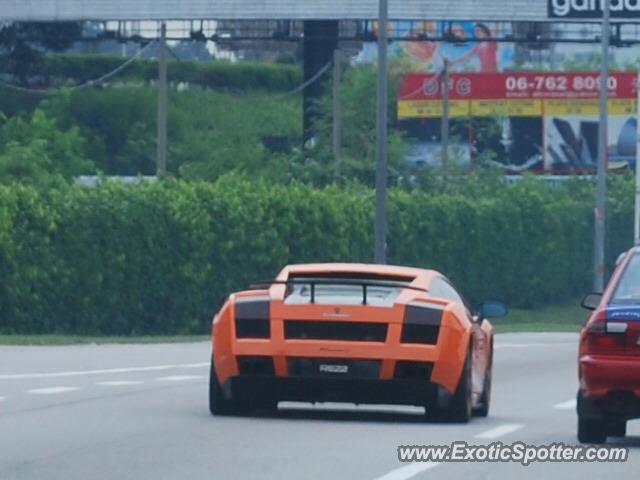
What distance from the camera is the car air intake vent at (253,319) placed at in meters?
15.9

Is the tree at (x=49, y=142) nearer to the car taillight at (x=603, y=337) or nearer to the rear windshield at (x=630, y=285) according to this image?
the rear windshield at (x=630, y=285)

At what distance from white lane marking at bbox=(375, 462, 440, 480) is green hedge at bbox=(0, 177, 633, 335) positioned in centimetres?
2223

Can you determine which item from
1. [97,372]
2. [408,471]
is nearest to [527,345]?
[97,372]

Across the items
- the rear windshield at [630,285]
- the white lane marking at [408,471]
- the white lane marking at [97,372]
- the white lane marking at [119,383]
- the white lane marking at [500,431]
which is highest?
the rear windshield at [630,285]

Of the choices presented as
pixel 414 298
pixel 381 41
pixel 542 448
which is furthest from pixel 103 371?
pixel 381 41

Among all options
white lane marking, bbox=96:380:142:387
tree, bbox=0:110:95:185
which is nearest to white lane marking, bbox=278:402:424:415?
white lane marking, bbox=96:380:142:387

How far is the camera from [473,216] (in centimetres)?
5228

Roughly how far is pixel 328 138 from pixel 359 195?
1512 cm

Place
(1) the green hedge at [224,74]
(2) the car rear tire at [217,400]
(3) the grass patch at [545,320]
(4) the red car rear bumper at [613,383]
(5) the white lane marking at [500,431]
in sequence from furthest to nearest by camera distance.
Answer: (1) the green hedge at [224,74]
(3) the grass patch at [545,320]
(2) the car rear tire at [217,400]
(5) the white lane marking at [500,431]
(4) the red car rear bumper at [613,383]

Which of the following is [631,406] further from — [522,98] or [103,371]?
[522,98]

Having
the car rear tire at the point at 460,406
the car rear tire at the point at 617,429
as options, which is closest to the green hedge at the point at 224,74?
the car rear tire at the point at 460,406

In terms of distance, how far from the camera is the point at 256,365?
15828 mm

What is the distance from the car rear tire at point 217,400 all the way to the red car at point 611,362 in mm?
3090

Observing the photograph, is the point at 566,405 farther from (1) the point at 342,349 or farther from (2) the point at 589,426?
(2) the point at 589,426
